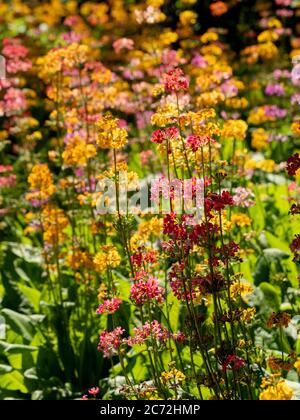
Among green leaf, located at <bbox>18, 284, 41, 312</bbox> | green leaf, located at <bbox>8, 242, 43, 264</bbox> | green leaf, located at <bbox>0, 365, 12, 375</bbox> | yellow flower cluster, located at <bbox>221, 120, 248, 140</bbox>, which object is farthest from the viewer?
green leaf, located at <bbox>8, 242, 43, 264</bbox>

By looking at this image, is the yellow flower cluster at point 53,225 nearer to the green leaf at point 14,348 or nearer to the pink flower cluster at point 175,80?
the green leaf at point 14,348

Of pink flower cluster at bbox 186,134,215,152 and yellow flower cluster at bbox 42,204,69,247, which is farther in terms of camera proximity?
yellow flower cluster at bbox 42,204,69,247

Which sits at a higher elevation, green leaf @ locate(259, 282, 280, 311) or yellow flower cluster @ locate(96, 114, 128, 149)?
yellow flower cluster @ locate(96, 114, 128, 149)

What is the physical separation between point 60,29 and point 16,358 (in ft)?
25.4

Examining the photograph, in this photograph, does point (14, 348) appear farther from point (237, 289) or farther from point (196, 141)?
point (196, 141)

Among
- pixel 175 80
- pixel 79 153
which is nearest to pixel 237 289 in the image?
pixel 175 80

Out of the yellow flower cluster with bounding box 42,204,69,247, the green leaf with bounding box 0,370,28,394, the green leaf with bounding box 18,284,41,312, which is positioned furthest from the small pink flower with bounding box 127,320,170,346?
the green leaf with bounding box 18,284,41,312

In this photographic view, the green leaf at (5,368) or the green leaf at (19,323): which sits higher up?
the green leaf at (19,323)

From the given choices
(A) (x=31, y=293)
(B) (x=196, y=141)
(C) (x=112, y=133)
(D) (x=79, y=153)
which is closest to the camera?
(B) (x=196, y=141)

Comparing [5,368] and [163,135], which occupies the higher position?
[163,135]

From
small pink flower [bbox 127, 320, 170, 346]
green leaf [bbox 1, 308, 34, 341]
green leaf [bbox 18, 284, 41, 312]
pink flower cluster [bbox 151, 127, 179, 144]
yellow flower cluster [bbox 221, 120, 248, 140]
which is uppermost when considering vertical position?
yellow flower cluster [bbox 221, 120, 248, 140]

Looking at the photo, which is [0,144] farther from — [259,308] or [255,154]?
[255,154]

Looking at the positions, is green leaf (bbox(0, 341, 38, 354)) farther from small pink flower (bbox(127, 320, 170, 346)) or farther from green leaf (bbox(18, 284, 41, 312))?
small pink flower (bbox(127, 320, 170, 346))

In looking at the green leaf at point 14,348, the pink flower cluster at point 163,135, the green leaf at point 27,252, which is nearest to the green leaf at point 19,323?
the green leaf at point 14,348
